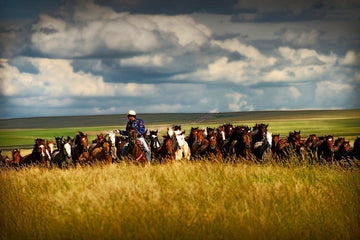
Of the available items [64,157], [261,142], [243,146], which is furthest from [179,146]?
[64,157]

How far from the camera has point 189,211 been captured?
755 cm

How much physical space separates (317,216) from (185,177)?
3.47m

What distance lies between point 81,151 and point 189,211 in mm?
11217

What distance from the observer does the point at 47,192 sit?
32.6 feet

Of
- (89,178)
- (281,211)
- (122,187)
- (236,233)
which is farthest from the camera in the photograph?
(89,178)

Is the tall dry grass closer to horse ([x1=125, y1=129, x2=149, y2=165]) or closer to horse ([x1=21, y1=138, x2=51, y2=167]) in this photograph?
horse ([x1=125, y1=129, x2=149, y2=165])

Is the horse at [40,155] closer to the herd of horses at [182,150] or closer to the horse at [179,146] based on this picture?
the herd of horses at [182,150]

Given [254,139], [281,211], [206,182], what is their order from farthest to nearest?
[254,139]
[206,182]
[281,211]

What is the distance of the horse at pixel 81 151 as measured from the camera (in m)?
17.5

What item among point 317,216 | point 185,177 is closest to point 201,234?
point 317,216

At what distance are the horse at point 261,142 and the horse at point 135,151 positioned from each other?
546 centimetres

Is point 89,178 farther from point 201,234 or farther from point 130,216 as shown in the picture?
point 201,234

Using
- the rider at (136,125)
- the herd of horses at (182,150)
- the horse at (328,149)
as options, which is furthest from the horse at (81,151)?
the horse at (328,149)

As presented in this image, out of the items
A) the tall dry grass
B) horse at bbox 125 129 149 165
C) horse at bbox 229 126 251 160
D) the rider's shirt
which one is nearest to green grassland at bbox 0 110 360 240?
the tall dry grass
